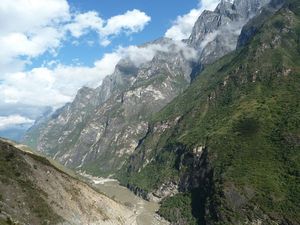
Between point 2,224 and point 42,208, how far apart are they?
152 ft

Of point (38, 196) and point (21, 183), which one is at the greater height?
point (21, 183)

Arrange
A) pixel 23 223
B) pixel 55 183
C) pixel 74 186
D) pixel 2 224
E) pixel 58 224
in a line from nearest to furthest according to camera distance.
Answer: pixel 2 224
pixel 23 223
pixel 58 224
pixel 55 183
pixel 74 186

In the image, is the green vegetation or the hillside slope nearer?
the hillside slope

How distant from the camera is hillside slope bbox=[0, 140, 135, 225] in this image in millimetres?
153875

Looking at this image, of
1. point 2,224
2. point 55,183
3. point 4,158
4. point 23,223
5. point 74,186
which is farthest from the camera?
point 74,186

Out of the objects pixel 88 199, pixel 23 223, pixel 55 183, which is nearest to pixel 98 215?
pixel 88 199

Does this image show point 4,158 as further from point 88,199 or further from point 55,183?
point 88,199

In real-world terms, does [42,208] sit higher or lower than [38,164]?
lower

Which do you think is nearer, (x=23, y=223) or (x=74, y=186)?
(x=23, y=223)

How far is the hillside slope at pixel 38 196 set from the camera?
6058 inches

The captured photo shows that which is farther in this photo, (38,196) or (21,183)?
(21,183)

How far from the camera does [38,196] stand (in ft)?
545

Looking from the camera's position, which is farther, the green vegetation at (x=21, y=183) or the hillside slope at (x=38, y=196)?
the green vegetation at (x=21, y=183)

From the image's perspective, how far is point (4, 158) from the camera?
176 meters
